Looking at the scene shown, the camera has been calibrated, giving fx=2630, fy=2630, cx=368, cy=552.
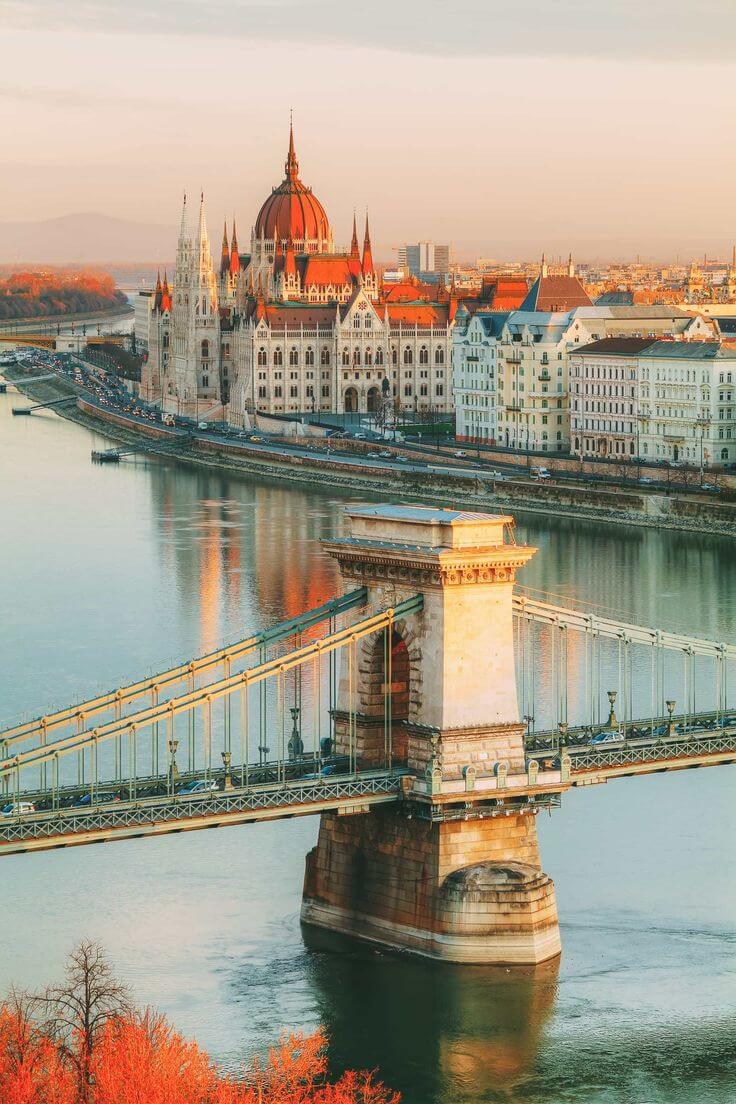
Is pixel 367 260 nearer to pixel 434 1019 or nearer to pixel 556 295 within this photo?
pixel 556 295

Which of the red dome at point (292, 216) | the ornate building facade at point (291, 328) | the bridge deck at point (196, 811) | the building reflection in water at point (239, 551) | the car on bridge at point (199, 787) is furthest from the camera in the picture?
the red dome at point (292, 216)

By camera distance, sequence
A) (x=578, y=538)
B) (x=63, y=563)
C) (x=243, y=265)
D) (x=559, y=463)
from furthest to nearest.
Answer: (x=243, y=265) → (x=559, y=463) → (x=578, y=538) → (x=63, y=563)

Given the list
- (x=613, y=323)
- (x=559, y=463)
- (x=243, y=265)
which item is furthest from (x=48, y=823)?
(x=243, y=265)

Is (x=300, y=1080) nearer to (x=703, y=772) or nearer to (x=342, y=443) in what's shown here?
(x=703, y=772)

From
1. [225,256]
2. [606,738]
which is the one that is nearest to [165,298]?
[225,256]

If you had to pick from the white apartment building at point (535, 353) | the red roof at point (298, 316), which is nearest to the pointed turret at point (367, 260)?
the red roof at point (298, 316)

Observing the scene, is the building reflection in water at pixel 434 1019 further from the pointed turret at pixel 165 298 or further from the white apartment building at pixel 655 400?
the pointed turret at pixel 165 298

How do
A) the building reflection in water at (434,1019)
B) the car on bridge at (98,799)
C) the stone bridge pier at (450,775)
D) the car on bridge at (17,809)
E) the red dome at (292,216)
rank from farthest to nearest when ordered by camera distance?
1. the red dome at (292,216)
2. the stone bridge pier at (450,775)
3. the car on bridge at (98,799)
4. the car on bridge at (17,809)
5. the building reflection in water at (434,1019)
